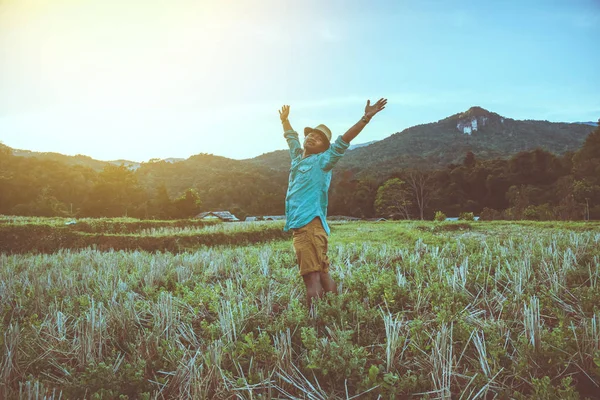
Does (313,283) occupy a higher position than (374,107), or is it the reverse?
(374,107)

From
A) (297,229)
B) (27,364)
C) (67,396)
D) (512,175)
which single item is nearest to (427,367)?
(297,229)

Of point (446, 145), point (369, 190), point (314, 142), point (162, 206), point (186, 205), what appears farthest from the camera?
point (446, 145)

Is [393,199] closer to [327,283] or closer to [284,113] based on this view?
[284,113]

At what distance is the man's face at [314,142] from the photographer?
3.73m

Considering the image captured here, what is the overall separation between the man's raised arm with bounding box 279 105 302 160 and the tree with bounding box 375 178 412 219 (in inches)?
1691

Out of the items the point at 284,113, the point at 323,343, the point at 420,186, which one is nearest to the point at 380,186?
the point at 420,186

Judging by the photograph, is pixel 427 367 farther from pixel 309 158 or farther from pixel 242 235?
pixel 242 235

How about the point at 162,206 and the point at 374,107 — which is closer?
the point at 374,107

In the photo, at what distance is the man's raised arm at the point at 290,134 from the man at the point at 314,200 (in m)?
0.17

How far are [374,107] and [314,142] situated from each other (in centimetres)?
76

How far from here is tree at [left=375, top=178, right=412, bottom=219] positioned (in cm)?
4644

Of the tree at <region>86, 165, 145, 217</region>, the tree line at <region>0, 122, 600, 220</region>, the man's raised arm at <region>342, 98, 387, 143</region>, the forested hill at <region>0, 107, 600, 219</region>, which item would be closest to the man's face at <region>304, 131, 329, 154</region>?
the man's raised arm at <region>342, 98, 387, 143</region>

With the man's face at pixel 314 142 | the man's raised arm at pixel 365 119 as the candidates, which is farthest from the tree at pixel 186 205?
the man's raised arm at pixel 365 119

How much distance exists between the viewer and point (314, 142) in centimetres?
373
